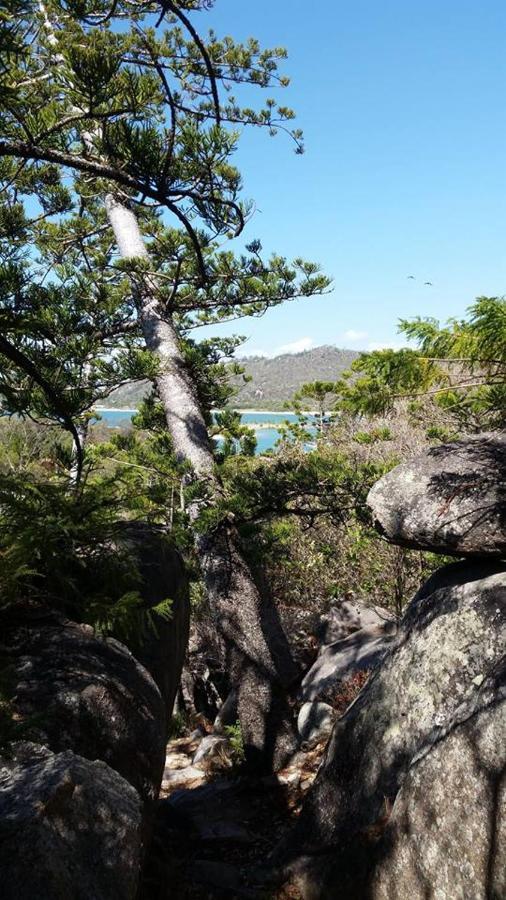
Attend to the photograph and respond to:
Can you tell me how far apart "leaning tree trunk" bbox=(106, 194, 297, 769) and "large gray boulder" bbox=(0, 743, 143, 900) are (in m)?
4.89

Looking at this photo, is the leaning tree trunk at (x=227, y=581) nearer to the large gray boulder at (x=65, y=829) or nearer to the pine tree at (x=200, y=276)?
the pine tree at (x=200, y=276)

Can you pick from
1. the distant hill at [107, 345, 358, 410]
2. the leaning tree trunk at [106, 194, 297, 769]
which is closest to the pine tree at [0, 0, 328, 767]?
the leaning tree trunk at [106, 194, 297, 769]

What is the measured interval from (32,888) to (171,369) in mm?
6661

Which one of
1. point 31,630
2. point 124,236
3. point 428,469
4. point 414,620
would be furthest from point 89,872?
point 124,236

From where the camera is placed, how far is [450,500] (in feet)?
20.1

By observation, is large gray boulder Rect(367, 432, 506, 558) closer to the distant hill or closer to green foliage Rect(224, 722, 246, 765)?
green foliage Rect(224, 722, 246, 765)

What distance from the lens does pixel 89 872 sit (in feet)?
7.73

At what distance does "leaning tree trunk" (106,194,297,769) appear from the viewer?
25.3 feet

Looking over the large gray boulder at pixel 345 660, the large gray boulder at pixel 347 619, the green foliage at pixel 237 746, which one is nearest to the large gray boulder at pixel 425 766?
the large gray boulder at pixel 345 660

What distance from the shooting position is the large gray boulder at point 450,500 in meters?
5.91

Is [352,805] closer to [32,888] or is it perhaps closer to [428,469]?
[428,469]

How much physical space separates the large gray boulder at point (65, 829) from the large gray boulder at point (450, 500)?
4167 millimetres

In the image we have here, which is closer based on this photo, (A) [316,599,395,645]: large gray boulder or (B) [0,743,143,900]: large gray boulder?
(B) [0,743,143,900]: large gray boulder

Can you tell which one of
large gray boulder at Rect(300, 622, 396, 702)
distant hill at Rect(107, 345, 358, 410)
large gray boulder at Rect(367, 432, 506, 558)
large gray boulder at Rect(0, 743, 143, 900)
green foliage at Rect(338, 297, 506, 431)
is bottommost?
large gray boulder at Rect(300, 622, 396, 702)
